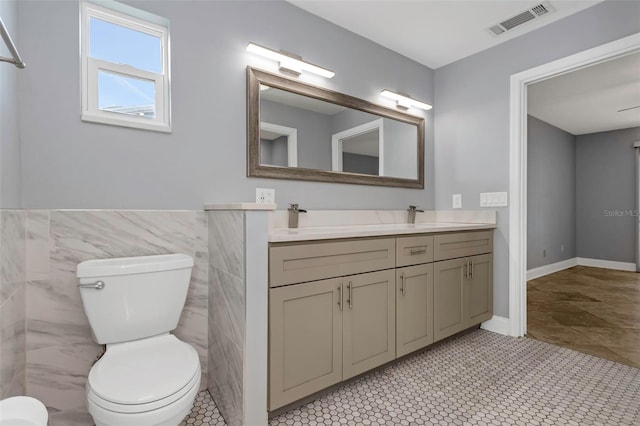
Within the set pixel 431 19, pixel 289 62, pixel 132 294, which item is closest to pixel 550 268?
pixel 431 19

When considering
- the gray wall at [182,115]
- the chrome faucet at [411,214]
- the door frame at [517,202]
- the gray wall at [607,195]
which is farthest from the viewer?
the gray wall at [607,195]

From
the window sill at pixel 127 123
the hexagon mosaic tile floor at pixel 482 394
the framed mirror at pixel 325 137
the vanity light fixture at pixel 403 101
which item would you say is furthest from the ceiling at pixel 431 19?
the hexagon mosaic tile floor at pixel 482 394

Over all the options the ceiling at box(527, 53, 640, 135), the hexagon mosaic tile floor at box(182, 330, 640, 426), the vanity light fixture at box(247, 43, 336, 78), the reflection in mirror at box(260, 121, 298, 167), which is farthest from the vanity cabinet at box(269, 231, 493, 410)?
the ceiling at box(527, 53, 640, 135)

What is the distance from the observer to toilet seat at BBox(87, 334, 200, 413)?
1.03m

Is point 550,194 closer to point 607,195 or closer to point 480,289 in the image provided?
point 607,195

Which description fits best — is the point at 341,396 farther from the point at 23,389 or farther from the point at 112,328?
the point at 23,389

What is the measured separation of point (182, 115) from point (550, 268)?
5647 mm

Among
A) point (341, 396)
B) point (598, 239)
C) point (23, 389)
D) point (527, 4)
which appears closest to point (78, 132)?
point (23, 389)

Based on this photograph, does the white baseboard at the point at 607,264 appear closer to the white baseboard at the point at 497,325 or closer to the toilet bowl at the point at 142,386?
the white baseboard at the point at 497,325

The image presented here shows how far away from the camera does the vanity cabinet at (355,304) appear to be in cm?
147

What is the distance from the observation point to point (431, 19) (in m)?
2.32

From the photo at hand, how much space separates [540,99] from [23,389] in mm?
5336

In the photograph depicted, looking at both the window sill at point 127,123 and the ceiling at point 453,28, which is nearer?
the window sill at point 127,123

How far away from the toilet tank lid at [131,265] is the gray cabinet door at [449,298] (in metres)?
1.63
